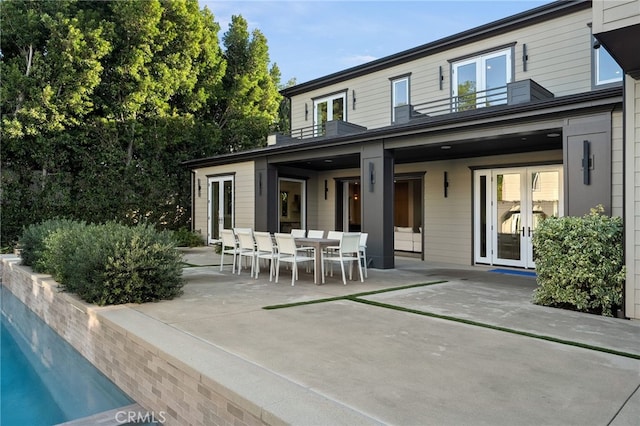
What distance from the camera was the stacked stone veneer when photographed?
2564 millimetres

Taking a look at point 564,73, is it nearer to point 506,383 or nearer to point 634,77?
point 634,77

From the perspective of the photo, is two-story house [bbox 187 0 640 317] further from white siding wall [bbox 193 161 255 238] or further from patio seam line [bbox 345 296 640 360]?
patio seam line [bbox 345 296 640 360]

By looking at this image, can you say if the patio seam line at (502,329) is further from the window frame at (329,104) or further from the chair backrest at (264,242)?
the window frame at (329,104)

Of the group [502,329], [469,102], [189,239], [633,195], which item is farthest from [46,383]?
[469,102]

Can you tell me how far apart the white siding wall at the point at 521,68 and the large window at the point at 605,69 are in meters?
0.22

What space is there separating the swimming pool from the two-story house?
553 cm

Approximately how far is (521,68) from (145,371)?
10.0 metres

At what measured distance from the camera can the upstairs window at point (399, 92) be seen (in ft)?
39.6

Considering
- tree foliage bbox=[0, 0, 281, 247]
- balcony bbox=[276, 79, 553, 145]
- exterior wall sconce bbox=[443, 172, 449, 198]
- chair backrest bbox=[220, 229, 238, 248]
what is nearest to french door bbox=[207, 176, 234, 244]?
balcony bbox=[276, 79, 553, 145]

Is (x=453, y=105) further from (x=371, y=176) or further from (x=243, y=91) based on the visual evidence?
(x=243, y=91)

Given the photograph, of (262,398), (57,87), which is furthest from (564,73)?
(57,87)

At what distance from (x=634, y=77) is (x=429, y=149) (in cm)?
469

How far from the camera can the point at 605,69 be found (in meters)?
8.64

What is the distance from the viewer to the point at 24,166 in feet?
44.3
